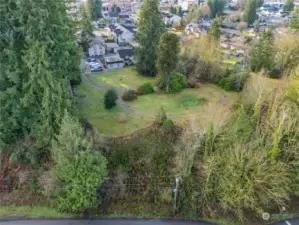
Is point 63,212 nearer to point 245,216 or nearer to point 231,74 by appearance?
point 245,216

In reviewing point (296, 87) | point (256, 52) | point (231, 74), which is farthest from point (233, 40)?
point (296, 87)

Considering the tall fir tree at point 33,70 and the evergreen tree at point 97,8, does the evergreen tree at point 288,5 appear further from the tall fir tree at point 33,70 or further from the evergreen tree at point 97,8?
the tall fir tree at point 33,70

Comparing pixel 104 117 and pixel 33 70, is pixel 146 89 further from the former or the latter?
pixel 33 70

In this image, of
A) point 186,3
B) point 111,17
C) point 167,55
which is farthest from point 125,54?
point 186,3

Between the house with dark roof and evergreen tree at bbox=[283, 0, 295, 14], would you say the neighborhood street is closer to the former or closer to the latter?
the house with dark roof

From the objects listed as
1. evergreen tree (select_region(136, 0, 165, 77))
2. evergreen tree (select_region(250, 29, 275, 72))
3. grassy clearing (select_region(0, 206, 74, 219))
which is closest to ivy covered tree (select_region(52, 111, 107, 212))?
grassy clearing (select_region(0, 206, 74, 219))
